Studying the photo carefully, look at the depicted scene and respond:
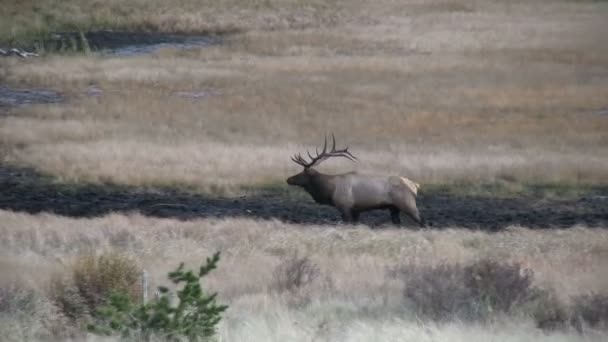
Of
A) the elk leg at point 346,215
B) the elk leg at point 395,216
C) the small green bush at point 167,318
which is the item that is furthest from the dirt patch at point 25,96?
the small green bush at point 167,318

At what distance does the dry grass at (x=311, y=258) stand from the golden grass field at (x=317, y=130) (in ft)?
0.13

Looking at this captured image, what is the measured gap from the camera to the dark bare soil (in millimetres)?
18141

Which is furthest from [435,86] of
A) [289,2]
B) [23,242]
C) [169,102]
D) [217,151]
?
[23,242]

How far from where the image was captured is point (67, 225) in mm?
15414

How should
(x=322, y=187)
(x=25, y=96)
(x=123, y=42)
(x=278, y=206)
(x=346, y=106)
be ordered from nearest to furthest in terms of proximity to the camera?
1. (x=322, y=187)
2. (x=278, y=206)
3. (x=346, y=106)
4. (x=25, y=96)
5. (x=123, y=42)

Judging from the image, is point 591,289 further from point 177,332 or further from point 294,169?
point 294,169

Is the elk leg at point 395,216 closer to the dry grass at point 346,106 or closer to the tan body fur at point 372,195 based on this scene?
the tan body fur at point 372,195

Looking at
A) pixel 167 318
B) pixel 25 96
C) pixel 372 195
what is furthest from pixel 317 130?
pixel 167 318

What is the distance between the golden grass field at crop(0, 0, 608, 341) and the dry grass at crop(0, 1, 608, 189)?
0.25 feet

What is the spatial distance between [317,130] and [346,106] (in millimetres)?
2278

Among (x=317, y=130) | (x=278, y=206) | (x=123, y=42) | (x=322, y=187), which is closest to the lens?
(x=322, y=187)

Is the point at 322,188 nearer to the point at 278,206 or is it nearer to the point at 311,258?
the point at 278,206

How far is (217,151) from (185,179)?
2.30m

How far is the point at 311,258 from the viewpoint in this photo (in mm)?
13219
